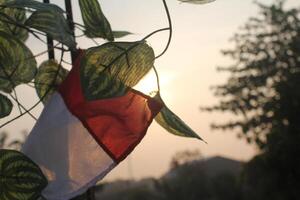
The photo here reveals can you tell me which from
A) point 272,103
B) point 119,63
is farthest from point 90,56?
point 272,103

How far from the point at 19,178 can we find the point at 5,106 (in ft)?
0.17

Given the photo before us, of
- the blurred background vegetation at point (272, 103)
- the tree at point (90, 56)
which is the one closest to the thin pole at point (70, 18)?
the tree at point (90, 56)

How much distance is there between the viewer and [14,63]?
0.35 m

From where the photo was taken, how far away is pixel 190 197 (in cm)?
1515

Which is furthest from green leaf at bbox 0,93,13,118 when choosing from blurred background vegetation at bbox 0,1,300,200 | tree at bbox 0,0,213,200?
blurred background vegetation at bbox 0,1,300,200

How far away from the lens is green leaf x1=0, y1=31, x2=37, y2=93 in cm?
34

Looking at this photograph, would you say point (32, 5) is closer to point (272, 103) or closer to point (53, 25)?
point (53, 25)

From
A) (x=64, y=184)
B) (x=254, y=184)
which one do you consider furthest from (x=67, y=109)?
(x=254, y=184)

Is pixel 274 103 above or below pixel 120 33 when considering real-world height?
below

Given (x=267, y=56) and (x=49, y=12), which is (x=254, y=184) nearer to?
(x=267, y=56)

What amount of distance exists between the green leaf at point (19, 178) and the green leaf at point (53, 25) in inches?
2.9

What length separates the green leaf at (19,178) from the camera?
29 cm

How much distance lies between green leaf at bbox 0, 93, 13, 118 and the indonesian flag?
2 cm

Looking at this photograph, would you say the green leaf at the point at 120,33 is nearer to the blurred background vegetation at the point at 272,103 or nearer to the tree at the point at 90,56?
the tree at the point at 90,56
